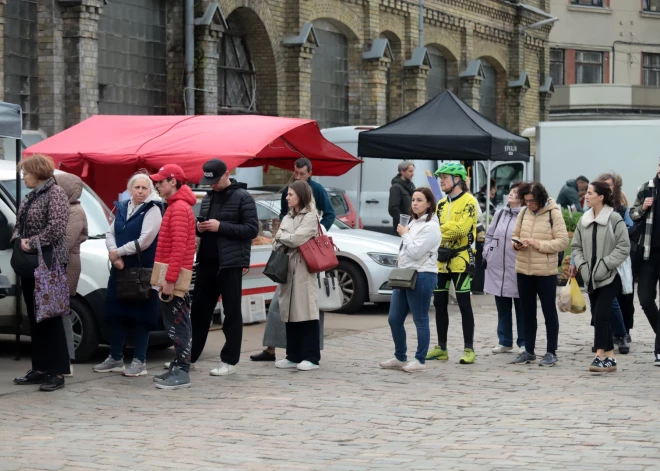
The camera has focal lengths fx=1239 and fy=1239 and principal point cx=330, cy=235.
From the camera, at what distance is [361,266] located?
50.3ft

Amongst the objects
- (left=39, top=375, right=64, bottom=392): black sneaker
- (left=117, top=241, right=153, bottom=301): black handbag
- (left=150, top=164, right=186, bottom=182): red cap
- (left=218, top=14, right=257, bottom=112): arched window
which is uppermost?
(left=218, top=14, right=257, bottom=112): arched window

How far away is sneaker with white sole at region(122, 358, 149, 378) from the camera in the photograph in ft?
33.5

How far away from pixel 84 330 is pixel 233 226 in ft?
5.80

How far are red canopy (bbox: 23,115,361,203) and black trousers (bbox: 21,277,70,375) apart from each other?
3.89m

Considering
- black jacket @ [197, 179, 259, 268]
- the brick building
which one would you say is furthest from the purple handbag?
the brick building

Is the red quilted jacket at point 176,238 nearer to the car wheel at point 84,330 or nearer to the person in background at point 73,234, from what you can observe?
the person in background at point 73,234

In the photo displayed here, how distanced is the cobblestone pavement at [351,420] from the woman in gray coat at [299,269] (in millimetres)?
457

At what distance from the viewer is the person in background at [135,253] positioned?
10.1 m

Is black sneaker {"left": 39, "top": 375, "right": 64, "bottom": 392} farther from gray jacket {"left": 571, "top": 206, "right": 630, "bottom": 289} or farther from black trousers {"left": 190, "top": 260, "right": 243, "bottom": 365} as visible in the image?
gray jacket {"left": 571, "top": 206, "right": 630, "bottom": 289}

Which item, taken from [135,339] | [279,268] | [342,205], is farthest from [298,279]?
[342,205]

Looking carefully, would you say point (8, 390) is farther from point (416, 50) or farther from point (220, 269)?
point (416, 50)

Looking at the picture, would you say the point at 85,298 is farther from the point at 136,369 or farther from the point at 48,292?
the point at 48,292

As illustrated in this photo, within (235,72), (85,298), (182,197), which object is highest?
(235,72)

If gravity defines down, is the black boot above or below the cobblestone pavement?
above
